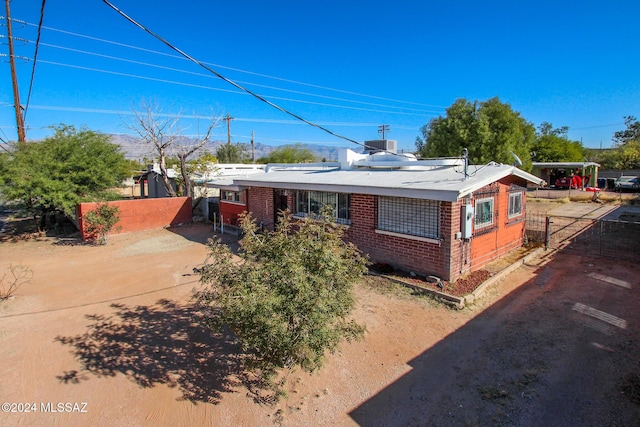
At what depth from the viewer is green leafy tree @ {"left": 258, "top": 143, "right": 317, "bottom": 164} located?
53000 millimetres

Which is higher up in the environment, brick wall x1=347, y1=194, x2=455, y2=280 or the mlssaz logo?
brick wall x1=347, y1=194, x2=455, y2=280

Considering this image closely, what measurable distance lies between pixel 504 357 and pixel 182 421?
4.79 m

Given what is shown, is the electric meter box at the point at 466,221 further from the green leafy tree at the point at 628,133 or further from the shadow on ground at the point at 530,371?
the green leafy tree at the point at 628,133

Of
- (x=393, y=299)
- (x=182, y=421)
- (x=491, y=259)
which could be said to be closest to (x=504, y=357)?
(x=393, y=299)

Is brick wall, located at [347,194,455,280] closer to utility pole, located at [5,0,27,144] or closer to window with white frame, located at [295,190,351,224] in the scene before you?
window with white frame, located at [295,190,351,224]

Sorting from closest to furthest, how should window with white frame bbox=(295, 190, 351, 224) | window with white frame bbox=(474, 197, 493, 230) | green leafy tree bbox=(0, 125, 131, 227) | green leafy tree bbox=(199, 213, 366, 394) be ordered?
1. green leafy tree bbox=(199, 213, 366, 394)
2. window with white frame bbox=(474, 197, 493, 230)
3. window with white frame bbox=(295, 190, 351, 224)
4. green leafy tree bbox=(0, 125, 131, 227)

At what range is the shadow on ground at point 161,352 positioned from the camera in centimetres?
511

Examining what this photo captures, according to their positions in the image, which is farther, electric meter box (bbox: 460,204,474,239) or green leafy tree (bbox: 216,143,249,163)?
green leafy tree (bbox: 216,143,249,163)

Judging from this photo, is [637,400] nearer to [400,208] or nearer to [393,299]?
[393,299]

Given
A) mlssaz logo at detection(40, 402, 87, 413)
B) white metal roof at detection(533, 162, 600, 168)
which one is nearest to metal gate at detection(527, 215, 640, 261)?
mlssaz logo at detection(40, 402, 87, 413)

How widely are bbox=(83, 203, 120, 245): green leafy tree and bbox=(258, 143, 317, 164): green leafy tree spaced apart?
123 feet

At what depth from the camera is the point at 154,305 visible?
312 inches

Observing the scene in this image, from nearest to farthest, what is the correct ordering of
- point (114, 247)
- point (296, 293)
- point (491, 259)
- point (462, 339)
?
point (296, 293)
point (462, 339)
point (491, 259)
point (114, 247)

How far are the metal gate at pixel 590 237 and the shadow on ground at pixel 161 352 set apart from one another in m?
11.3
